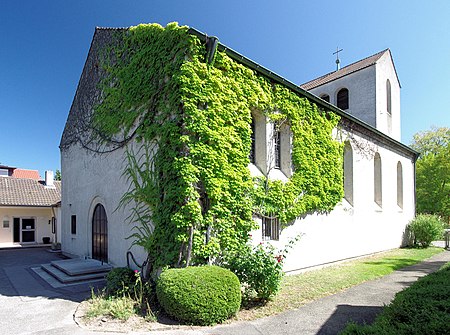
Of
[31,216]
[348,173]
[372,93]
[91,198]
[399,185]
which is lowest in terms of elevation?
[31,216]

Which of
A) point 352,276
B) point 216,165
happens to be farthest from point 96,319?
point 352,276

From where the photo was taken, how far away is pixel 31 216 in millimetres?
23453

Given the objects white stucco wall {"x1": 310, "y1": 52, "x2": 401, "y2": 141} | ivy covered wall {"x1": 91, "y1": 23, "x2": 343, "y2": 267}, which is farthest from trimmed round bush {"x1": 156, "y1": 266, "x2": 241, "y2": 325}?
white stucco wall {"x1": 310, "y1": 52, "x2": 401, "y2": 141}

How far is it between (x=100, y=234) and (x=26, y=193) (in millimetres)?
16497

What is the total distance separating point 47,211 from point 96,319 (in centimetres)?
2182

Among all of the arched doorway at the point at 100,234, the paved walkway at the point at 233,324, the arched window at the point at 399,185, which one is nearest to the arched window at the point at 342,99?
the arched window at the point at 399,185

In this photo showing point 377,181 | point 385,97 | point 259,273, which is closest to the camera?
point 259,273

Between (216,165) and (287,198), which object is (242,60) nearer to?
(216,165)

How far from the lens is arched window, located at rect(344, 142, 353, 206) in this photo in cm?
1341

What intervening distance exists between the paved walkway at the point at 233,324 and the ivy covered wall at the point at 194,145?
2.17m

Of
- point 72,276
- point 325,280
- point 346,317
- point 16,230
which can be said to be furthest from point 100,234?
point 16,230

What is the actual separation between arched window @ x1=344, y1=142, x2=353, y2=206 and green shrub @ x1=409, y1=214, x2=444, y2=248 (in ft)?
27.4

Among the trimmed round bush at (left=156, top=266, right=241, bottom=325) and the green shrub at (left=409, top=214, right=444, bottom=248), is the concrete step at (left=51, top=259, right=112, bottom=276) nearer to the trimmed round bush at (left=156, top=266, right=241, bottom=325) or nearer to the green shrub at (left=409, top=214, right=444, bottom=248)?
the trimmed round bush at (left=156, top=266, right=241, bottom=325)

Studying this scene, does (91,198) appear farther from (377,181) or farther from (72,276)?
(377,181)
